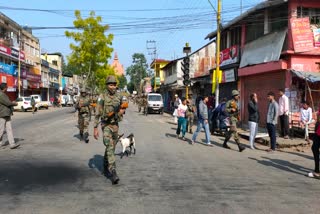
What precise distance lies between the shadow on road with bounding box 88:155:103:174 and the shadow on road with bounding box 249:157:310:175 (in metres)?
3.94

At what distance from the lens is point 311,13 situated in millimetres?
16531

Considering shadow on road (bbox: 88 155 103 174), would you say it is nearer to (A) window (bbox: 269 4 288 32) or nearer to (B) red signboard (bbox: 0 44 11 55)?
(A) window (bbox: 269 4 288 32)

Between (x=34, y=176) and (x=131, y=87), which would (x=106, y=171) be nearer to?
(x=34, y=176)

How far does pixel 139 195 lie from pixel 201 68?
2753cm

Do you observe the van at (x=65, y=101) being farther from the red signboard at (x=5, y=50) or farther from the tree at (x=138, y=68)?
the tree at (x=138, y=68)

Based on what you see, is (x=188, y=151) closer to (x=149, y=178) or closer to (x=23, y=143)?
(x=149, y=178)

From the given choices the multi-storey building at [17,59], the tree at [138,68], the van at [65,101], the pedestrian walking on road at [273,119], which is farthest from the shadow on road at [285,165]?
the tree at [138,68]

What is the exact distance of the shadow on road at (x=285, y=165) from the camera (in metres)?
8.22

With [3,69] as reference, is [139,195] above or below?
below

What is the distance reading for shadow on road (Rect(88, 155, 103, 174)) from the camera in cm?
805

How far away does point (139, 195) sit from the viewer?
229 inches

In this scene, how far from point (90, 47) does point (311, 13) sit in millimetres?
32254

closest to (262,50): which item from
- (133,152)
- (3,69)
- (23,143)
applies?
(133,152)

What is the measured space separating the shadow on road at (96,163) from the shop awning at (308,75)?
8.84m
